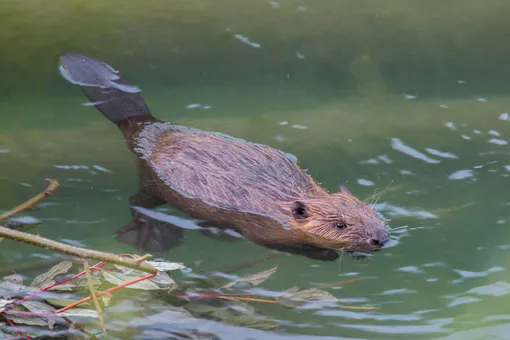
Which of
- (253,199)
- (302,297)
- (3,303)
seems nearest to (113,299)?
(3,303)

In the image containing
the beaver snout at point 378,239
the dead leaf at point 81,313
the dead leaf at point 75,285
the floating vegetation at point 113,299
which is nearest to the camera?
the dead leaf at point 81,313

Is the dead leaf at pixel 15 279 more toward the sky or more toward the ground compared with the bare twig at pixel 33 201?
more toward the ground

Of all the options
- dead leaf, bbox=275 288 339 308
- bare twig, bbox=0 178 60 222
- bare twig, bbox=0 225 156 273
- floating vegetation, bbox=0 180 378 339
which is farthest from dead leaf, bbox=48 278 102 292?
dead leaf, bbox=275 288 339 308

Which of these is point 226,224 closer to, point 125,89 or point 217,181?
point 217,181

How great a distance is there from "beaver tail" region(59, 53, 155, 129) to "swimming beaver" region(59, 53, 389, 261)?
366 millimetres

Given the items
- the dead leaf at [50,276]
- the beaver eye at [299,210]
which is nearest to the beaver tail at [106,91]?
the beaver eye at [299,210]

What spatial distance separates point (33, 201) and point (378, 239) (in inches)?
53.9

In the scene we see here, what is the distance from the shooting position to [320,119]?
12.6ft

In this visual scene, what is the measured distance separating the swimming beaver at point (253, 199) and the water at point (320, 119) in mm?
97

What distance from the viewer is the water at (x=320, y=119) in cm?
266

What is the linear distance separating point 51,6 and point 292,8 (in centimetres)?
146

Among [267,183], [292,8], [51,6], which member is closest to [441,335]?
[267,183]

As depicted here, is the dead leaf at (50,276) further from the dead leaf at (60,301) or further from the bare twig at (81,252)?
the bare twig at (81,252)

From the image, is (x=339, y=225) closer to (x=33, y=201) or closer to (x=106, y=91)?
(x=33, y=201)
